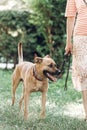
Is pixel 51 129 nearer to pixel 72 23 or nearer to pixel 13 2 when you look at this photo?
pixel 72 23

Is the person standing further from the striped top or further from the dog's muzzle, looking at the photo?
the dog's muzzle

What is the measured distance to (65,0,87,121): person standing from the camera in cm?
665

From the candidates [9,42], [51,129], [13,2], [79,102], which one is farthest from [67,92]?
[13,2]

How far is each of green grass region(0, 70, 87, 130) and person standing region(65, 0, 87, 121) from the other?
639 millimetres

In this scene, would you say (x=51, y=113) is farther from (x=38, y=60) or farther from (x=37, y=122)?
(x=38, y=60)

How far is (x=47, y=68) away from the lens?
7.64 m

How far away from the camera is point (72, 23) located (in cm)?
689

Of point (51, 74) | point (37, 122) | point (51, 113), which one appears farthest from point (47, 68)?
point (51, 113)

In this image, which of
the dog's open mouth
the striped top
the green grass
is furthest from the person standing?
the green grass

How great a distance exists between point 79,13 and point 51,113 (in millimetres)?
2169

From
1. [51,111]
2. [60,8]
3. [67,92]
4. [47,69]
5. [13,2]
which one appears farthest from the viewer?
[13,2]

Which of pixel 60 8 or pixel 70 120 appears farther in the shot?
pixel 60 8

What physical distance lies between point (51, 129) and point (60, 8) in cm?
722

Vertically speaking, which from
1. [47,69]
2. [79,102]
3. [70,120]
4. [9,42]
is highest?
[47,69]
